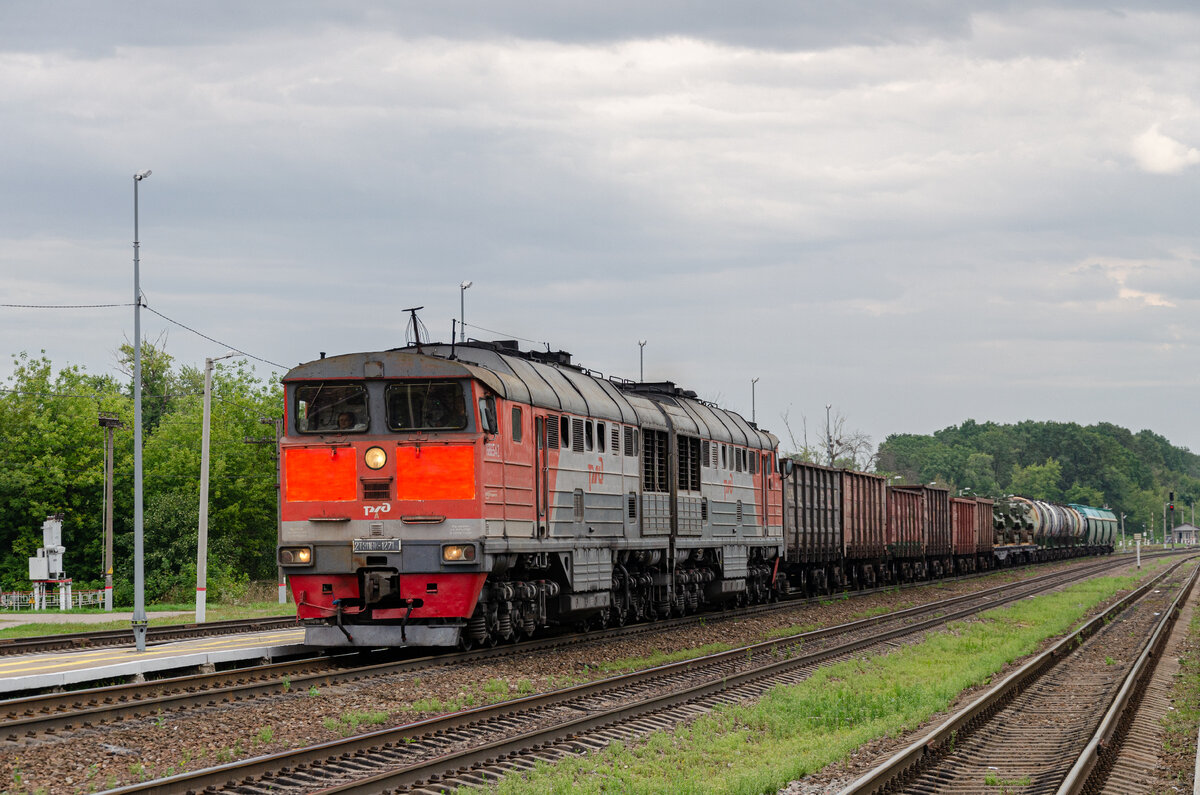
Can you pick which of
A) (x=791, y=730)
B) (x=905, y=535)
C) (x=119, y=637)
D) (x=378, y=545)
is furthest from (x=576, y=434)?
(x=905, y=535)

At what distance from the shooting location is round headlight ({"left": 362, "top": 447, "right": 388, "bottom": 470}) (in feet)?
58.4

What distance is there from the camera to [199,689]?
1465cm

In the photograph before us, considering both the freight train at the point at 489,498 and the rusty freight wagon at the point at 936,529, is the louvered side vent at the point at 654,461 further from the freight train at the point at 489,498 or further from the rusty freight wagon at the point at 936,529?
the rusty freight wagon at the point at 936,529

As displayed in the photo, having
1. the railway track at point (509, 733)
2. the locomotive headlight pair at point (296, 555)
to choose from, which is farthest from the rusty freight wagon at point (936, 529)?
the locomotive headlight pair at point (296, 555)

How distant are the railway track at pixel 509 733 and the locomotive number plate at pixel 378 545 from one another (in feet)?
12.3

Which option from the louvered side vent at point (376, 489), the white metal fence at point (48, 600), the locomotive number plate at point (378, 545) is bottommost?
the white metal fence at point (48, 600)

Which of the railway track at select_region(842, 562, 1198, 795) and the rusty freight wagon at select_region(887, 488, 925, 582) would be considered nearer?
the railway track at select_region(842, 562, 1198, 795)

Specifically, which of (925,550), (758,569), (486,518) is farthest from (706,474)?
(925,550)

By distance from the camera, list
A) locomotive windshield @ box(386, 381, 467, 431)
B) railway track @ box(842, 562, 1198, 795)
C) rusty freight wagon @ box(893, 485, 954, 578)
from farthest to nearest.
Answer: rusty freight wagon @ box(893, 485, 954, 578) → locomotive windshield @ box(386, 381, 467, 431) → railway track @ box(842, 562, 1198, 795)

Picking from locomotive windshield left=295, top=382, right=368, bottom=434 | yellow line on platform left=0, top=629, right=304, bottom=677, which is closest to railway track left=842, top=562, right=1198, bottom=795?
locomotive windshield left=295, top=382, right=368, bottom=434

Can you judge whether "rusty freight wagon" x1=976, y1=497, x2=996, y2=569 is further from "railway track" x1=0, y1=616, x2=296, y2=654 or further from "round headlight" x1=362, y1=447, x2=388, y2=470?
"round headlight" x1=362, y1=447, x2=388, y2=470

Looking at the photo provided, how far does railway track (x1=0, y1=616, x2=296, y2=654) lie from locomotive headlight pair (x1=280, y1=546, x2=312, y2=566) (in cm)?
493

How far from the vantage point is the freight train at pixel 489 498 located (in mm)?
17547

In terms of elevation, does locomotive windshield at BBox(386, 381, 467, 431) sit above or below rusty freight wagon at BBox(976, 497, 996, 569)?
above
